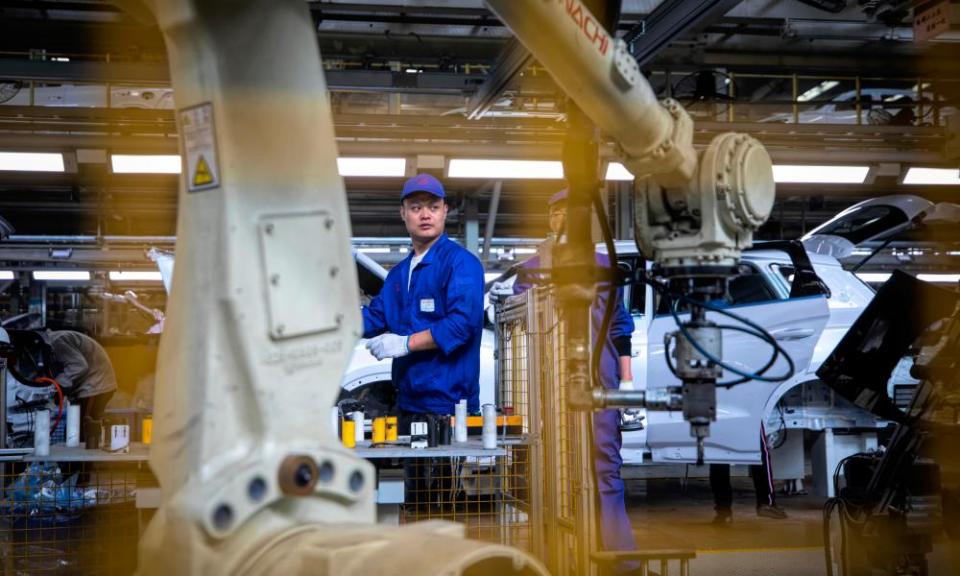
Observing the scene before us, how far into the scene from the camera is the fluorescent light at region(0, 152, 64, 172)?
762cm

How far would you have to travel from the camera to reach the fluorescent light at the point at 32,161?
25.0 feet

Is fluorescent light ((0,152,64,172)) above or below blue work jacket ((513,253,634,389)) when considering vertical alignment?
above

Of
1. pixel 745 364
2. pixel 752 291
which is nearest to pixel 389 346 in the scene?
pixel 745 364

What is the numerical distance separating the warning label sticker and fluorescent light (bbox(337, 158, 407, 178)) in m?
6.18

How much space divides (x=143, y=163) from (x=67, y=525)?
2963 mm

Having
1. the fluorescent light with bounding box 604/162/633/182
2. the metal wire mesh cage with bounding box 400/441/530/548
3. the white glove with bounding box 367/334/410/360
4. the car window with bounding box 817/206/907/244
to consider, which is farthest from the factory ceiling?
the metal wire mesh cage with bounding box 400/441/530/548

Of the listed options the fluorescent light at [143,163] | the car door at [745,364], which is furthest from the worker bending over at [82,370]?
the car door at [745,364]

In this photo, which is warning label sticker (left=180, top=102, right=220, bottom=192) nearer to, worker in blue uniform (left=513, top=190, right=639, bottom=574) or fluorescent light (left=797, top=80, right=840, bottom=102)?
worker in blue uniform (left=513, top=190, right=639, bottom=574)

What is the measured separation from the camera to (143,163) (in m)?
7.87

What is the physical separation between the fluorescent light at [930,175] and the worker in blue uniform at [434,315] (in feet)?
19.2

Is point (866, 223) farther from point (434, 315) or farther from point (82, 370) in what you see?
point (82, 370)

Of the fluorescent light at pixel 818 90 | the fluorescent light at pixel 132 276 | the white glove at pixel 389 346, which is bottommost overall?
the white glove at pixel 389 346

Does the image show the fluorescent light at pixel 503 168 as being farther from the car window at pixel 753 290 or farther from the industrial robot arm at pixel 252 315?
the industrial robot arm at pixel 252 315

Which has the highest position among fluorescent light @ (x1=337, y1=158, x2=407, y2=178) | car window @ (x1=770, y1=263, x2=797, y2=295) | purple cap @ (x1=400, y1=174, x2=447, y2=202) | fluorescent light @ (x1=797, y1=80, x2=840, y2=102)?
fluorescent light @ (x1=797, y1=80, x2=840, y2=102)
